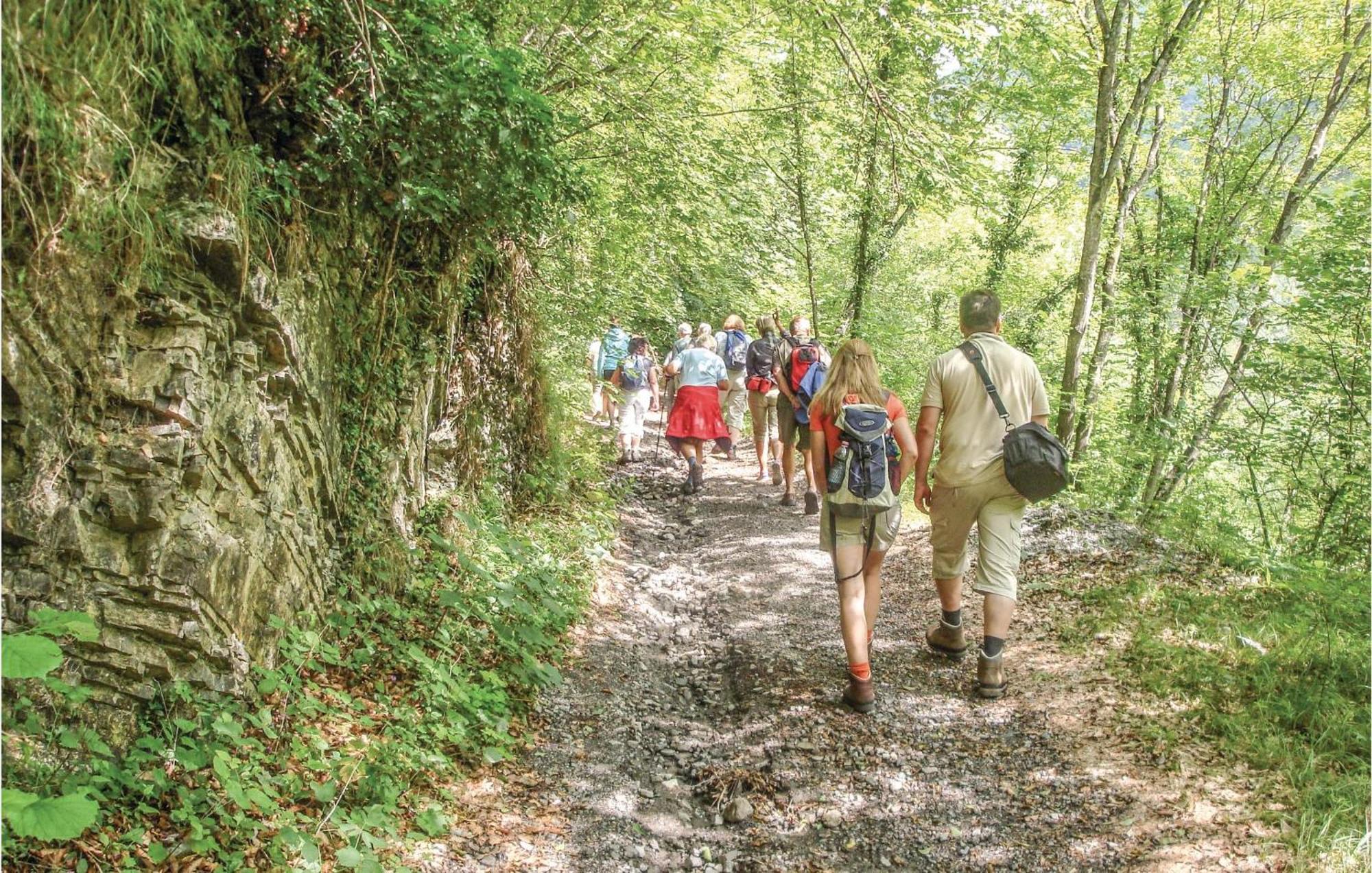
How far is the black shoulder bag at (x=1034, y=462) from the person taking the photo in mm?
4898

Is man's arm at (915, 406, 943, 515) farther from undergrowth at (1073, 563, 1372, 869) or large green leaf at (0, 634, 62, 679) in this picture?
large green leaf at (0, 634, 62, 679)

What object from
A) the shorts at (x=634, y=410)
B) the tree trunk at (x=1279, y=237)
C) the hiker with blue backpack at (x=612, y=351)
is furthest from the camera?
the hiker with blue backpack at (x=612, y=351)

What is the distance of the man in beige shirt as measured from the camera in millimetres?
5172

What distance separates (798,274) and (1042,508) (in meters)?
13.0

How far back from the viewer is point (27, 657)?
2.37 meters

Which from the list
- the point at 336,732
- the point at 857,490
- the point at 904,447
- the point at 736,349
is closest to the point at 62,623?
the point at 336,732

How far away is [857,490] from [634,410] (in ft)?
27.2

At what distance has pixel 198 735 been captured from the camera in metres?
3.33

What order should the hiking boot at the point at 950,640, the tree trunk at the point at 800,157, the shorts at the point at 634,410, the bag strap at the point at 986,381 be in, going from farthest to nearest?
the shorts at the point at 634,410 → the tree trunk at the point at 800,157 → the hiking boot at the point at 950,640 → the bag strap at the point at 986,381

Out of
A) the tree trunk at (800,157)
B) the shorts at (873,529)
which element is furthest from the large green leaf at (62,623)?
the tree trunk at (800,157)

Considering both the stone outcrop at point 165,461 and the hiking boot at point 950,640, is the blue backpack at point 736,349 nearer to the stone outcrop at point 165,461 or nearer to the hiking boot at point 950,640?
the hiking boot at point 950,640

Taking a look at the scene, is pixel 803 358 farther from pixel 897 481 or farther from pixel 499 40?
pixel 499 40

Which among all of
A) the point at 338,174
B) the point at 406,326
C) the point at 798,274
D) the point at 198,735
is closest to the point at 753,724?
the point at 198,735

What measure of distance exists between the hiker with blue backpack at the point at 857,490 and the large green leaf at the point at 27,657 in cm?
388
